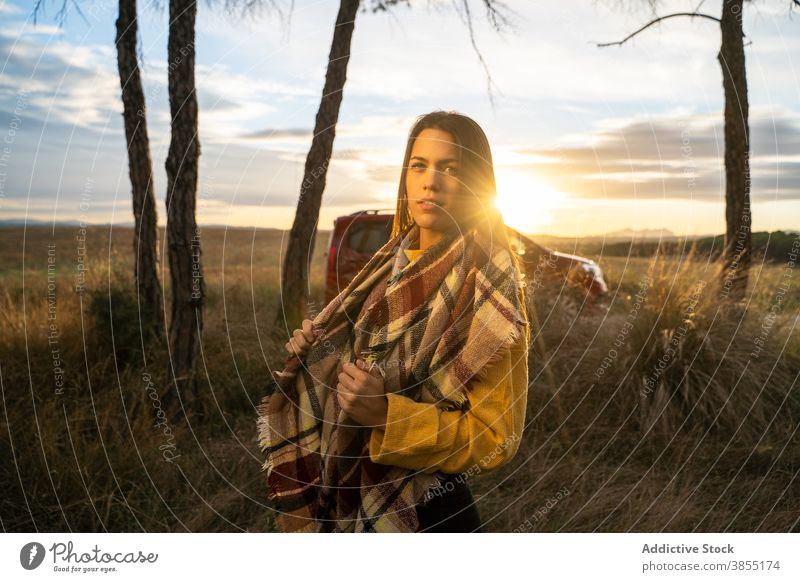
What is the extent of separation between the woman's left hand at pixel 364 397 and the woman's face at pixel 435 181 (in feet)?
1.49

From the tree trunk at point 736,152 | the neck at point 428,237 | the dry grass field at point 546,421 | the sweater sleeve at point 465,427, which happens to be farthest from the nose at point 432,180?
the tree trunk at point 736,152

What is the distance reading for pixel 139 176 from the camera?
5.76 metres

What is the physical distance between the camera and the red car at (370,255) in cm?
648

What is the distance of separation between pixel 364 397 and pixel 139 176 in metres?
4.91

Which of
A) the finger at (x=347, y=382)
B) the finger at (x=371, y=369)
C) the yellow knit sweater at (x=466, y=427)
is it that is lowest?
the yellow knit sweater at (x=466, y=427)

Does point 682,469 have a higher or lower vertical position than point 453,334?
lower

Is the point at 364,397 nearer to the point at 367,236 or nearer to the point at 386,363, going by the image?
the point at 386,363

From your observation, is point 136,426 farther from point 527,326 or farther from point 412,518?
point 527,326

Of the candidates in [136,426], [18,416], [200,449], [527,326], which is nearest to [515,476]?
[200,449]

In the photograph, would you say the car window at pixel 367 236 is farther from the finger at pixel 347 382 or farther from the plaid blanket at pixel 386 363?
the finger at pixel 347 382

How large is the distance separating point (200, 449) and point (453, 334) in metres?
2.87

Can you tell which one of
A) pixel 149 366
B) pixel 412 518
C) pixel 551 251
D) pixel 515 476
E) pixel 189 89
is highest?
pixel 189 89

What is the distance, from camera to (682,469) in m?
4.01
